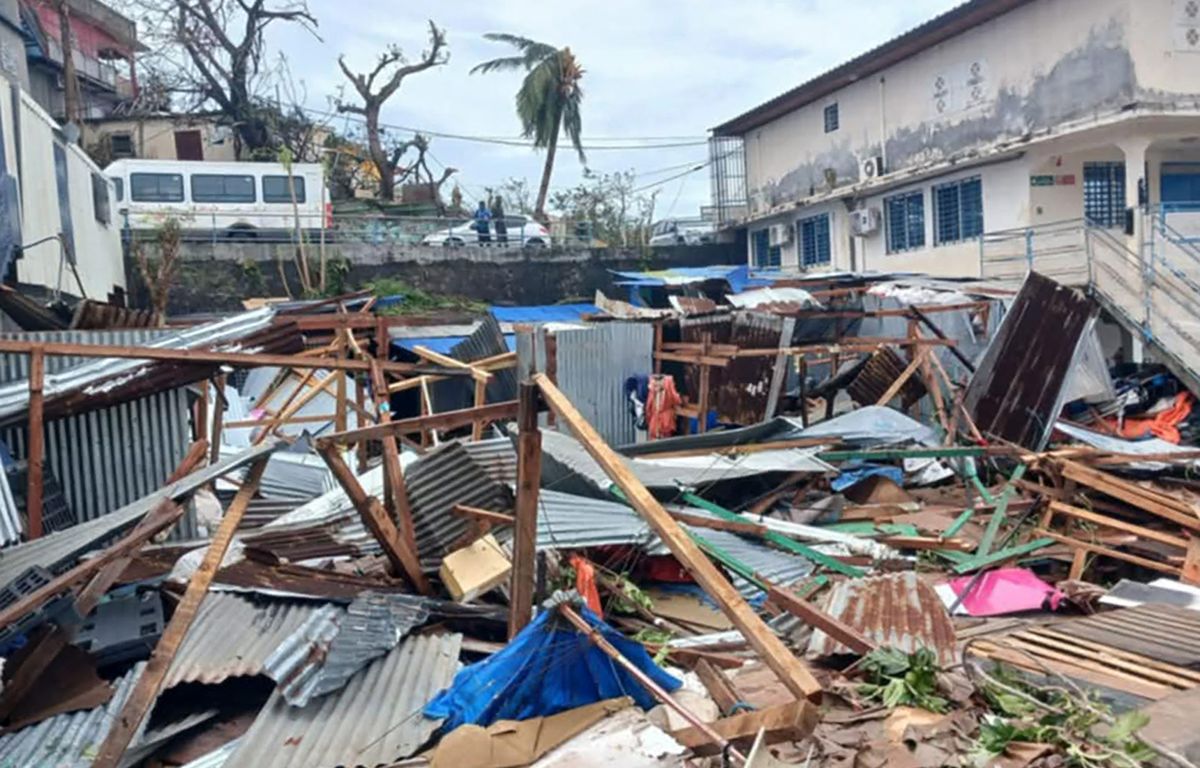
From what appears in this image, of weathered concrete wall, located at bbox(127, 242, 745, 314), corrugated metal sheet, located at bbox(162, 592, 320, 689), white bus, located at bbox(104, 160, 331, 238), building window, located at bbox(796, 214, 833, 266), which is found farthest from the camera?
building window, located at bbox(796, 214, 833, 266)

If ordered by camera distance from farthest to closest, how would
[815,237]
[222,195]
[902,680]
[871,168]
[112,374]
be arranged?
[815,237] < [222,195] < [871,168] < [112,374] < [902,680]

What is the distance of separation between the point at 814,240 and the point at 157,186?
17044mm

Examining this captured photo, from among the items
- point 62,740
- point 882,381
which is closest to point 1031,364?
point 882,381

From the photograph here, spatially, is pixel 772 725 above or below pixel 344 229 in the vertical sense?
below

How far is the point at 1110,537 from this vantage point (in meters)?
7.37

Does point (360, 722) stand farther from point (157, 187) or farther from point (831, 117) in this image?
point (831, 117)

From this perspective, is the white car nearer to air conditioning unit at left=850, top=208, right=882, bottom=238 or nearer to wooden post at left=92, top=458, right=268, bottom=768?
air conditioning unit at left=850, top=208, right=882, bottom=238

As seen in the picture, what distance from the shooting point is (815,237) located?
25156 mm

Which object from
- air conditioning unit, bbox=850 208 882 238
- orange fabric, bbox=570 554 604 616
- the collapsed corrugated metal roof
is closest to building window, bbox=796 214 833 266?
air conditioning unit, bbox=850 208 882 238

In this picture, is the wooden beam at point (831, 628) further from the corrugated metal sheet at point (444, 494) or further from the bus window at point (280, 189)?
the bus window at point (280, 189)

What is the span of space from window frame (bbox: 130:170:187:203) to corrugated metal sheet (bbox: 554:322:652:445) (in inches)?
595

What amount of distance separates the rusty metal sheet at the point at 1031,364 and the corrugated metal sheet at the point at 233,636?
843cm

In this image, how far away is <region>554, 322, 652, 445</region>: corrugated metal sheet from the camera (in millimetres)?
11984

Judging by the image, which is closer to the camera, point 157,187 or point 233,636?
point 233,636
